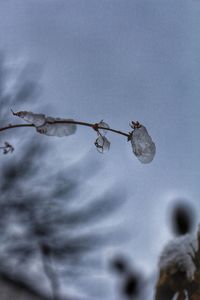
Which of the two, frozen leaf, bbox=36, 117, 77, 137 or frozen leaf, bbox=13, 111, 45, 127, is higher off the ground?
frozen leaf, bbox=13, 111, 45, 127

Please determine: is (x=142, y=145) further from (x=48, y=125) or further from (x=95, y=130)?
(x=48, y=125)

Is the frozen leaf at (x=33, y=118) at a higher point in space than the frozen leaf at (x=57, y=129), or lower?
higher

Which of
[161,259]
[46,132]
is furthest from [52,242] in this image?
[46,132]

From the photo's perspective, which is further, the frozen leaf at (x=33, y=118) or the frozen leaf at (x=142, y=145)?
the frozen leaf at (x=142, y=145)

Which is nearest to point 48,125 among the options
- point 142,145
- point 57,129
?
point 57,129

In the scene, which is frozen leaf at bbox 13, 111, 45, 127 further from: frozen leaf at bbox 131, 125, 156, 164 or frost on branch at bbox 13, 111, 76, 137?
frozen leaf at bbox 131, 125, 156, 164

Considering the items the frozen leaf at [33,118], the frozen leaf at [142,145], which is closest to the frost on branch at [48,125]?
the frozen leaf at [33,118]

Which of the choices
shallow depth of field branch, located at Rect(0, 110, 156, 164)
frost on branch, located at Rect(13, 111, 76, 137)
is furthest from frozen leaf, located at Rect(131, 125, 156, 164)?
frost on branch, located at Rect(13, 111, 76, 137)

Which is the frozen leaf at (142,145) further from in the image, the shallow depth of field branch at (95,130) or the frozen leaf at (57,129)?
the frozen leaf at (57,129)

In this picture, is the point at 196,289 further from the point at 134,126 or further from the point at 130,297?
the point at 134,126
